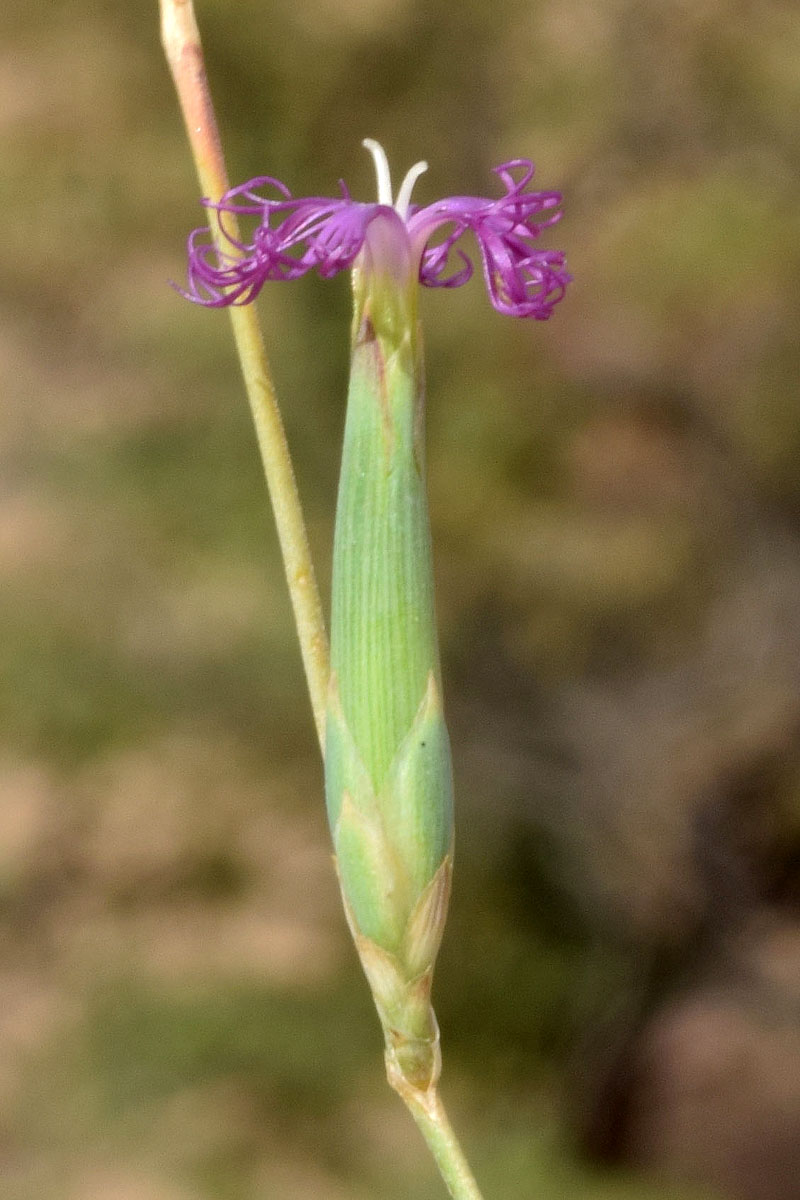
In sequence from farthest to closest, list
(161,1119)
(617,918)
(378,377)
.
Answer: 1. (617,918)
2. (161,1119)
3. (378,377)

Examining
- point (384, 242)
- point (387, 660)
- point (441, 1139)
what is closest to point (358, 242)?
point (384, 242)

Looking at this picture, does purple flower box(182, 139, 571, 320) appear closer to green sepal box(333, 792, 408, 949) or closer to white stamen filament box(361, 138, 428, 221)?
white stamen filament box(361, 138, 428, 221)

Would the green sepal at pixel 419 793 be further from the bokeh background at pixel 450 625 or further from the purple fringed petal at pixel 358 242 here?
the bokeh background at pixel 450 625

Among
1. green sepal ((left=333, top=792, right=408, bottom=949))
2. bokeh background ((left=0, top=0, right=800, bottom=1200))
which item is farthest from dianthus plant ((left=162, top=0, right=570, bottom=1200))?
bokeh background ((left=0, top=0, right=800, bottom=1200))

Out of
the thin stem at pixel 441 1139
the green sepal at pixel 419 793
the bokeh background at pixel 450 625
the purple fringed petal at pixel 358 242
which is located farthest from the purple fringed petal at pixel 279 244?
the bokeh background at pixel 450 625

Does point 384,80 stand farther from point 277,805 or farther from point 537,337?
point 277,805

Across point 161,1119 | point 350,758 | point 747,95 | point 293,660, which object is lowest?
point 161,1119

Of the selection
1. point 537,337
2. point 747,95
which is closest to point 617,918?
point 537,337
